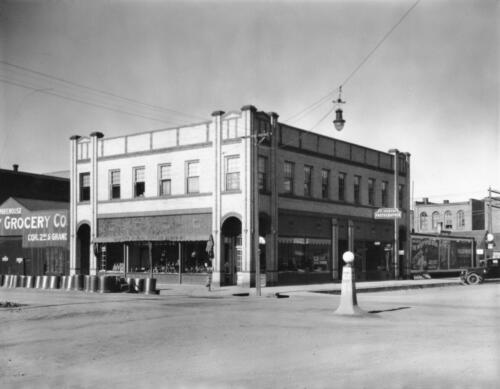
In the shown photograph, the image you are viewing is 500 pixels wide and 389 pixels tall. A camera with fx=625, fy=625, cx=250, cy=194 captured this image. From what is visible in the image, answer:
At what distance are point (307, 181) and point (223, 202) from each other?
6.32m

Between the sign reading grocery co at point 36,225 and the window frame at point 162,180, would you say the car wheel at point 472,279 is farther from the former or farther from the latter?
the sign reading grocery co at point 36,225

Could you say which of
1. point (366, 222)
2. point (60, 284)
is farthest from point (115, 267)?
point (366, 222)

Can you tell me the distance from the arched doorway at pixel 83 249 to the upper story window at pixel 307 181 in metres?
13.8

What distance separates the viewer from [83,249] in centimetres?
3931

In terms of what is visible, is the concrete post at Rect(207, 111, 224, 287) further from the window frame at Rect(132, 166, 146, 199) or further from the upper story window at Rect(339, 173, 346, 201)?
the upper story window at Rect(339, 173, 346, 201)

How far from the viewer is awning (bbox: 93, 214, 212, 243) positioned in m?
33.2

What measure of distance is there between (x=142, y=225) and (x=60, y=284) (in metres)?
6.90

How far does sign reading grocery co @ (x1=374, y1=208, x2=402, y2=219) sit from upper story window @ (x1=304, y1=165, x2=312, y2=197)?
17.8 feet

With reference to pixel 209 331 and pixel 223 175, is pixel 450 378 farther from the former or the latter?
pixel 223 175

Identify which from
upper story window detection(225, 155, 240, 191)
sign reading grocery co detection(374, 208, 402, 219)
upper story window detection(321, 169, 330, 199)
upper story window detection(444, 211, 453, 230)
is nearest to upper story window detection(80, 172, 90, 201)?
upper story window detection(225, 155, 240, 191)

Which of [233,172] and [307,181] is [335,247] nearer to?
[307,181]

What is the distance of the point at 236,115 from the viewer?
32.1 metres

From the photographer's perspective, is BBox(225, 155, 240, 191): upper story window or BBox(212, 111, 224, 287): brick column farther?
BBox(225, 155, 240, 191): upper story window

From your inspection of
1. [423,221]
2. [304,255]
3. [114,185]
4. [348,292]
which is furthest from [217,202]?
[423,221]
